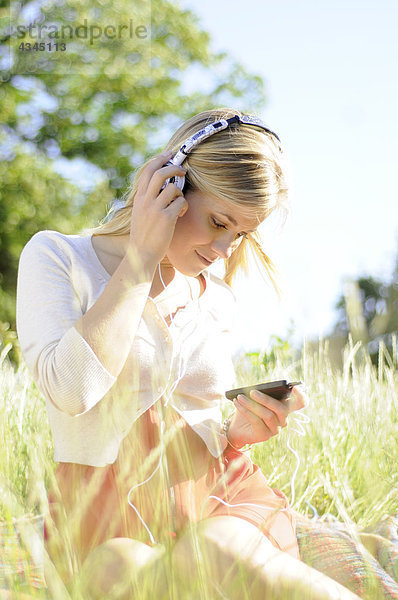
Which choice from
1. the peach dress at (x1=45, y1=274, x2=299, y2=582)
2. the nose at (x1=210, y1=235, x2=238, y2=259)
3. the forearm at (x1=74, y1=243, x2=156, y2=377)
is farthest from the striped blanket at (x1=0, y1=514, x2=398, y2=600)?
the nose at (x1=210, y1=235, x2=238, y2=259)

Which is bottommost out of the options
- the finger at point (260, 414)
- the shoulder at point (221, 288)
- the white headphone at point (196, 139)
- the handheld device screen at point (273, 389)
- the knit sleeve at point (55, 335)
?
the finger at point (260, 414)

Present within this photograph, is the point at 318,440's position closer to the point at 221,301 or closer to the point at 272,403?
the point at 221,301

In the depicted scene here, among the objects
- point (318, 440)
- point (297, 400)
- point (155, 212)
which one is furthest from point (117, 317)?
point (318, 440)

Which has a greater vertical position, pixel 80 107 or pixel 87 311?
pixel 80 107

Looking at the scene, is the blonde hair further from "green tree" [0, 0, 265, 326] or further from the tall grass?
"green tree" [0, 0, 265, 326]

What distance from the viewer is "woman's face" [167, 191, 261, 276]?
201 centimetres

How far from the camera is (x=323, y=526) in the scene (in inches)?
87.0

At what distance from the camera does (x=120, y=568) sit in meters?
1.47

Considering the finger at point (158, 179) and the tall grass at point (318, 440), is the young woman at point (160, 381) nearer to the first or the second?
the finger at point (158, 179)

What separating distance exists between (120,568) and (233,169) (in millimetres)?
1129

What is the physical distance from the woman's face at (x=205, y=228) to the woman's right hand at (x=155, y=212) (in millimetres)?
85

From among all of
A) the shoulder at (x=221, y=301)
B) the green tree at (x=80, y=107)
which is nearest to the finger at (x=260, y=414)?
the shoulder at (x=221, y=301)

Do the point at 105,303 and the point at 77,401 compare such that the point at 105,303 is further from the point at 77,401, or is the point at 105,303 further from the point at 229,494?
the point at 229,494

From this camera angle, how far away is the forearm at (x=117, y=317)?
5.53ft
